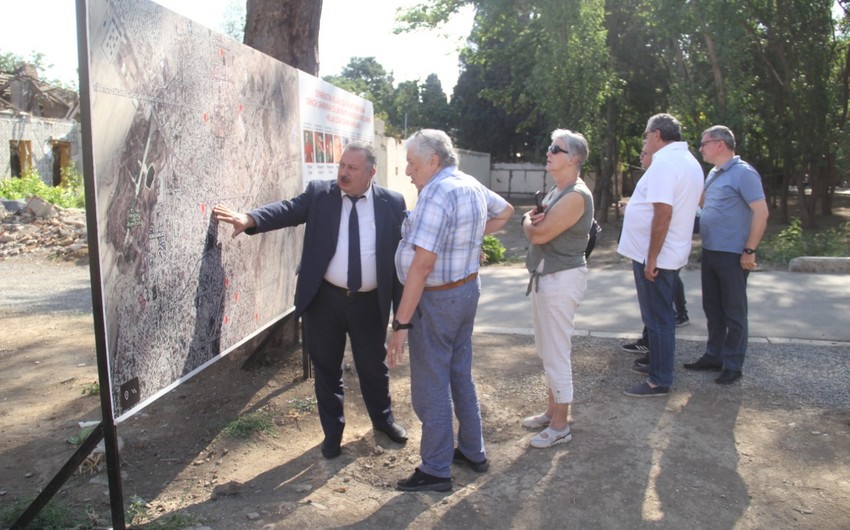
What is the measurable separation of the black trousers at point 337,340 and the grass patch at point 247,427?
0.58 meters

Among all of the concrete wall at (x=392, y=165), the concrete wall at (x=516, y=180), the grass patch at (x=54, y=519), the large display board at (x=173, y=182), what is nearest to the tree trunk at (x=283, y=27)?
the large display board at (x=173, y=182)

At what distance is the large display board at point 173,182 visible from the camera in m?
2.78

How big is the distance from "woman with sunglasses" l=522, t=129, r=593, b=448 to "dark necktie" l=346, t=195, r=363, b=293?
0.97m

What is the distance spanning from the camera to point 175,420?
15.5ft

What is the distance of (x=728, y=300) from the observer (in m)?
5.09

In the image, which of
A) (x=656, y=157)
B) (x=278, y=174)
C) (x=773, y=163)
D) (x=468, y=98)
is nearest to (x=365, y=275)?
(x=278, y=174)

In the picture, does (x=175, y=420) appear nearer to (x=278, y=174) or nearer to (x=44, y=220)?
(x=278, y=174)

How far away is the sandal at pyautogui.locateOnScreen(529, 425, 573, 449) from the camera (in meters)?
4.19

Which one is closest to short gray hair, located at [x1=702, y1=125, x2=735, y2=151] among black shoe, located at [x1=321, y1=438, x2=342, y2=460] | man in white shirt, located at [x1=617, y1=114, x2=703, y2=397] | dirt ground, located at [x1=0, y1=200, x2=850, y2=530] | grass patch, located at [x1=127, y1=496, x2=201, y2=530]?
man in white shirt, located at [x1=617, y1=114, x2=703, y2=397]

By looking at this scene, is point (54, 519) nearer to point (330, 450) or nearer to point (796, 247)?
point (330, 450)

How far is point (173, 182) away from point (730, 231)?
147 inches

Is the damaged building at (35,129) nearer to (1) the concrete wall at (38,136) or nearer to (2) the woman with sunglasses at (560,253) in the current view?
(1) the concrete wall at (38,136)

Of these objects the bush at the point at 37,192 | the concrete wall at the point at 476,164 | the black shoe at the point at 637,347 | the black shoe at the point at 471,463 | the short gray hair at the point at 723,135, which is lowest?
the black shoe at the point at 471,463

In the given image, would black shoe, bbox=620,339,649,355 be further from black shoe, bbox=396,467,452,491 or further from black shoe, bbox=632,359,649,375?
black shoe, bbox=396,467,452,491
